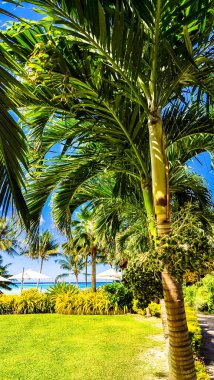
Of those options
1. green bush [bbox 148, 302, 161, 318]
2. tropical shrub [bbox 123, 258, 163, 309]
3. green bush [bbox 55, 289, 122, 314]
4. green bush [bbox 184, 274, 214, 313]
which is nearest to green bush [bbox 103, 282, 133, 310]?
green bush [bbox 55, 289, 122, 314]

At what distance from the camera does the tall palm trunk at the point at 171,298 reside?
2895mm

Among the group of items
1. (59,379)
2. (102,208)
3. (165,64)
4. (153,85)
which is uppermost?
(165,64)

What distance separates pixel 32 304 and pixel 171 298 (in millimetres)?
12305

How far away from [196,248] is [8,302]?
43.3 feet

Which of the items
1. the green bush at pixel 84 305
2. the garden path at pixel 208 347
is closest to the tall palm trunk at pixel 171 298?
the garden path at pixel 208 347

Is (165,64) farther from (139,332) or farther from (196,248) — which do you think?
(139,332)

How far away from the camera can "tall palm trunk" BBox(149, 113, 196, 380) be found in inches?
114

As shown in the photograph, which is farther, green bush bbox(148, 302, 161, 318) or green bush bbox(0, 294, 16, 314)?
green bush bbox(0, 294, 16, 314)

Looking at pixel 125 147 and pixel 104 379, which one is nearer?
pixel 125 147

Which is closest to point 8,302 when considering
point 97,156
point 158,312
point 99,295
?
point 99,295

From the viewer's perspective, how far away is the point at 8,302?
1376cm

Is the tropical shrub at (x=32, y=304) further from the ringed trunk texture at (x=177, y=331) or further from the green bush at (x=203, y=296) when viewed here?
the ringed trunk texture at (x=177, y=331)

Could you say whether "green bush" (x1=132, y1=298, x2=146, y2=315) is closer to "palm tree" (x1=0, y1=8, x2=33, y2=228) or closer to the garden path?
the garden path

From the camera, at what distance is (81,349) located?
7.58 metres
